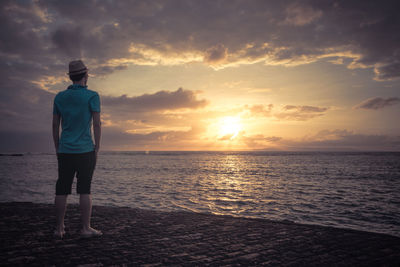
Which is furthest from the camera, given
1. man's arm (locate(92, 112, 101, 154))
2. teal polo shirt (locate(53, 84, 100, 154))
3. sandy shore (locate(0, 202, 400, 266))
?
man's arm (locate(92, 112, 101, 154))

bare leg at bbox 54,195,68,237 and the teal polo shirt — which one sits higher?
the teal polo shirt

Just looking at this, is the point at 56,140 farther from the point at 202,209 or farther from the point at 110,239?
the point at 202,209

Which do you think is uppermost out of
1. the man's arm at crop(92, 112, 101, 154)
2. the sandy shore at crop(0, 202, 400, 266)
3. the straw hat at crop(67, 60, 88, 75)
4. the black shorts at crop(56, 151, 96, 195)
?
the straw hat at crop(67, 60, 88, 75)

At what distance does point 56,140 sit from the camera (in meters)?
4.53

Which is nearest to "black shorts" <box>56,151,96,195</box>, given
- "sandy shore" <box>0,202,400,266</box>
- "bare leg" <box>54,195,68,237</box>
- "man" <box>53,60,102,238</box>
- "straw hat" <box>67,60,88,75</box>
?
"man" <box>53,60,102,238</box>

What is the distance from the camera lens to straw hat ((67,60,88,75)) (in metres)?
4.54

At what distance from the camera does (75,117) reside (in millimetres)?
4402

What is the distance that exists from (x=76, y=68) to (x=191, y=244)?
3.86 metres

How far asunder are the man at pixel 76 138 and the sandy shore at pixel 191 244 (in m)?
0.83

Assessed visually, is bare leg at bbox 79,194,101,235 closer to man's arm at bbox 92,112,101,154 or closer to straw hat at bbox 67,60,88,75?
man's arm at bbox 92,112,101,154

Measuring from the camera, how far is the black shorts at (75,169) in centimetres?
439

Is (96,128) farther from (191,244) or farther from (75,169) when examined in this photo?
(191,244)

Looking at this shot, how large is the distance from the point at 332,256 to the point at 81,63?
556 cm

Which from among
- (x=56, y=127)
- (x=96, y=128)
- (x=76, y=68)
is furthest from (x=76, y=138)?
(x=76, y=68)
